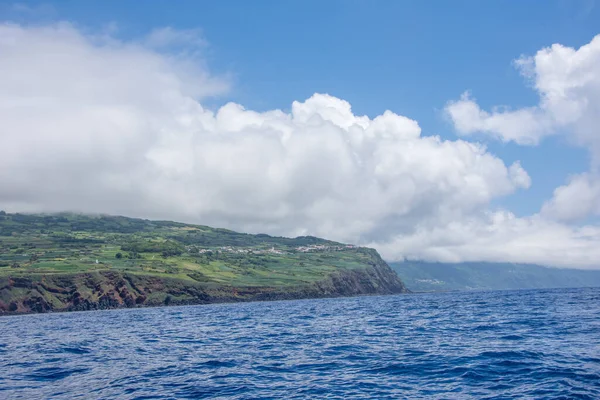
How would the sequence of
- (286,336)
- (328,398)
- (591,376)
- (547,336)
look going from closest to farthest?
1. (328,398)
2. (591,376)
3. (547,336)
4. (286,336)

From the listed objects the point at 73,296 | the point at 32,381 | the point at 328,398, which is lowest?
the point at 73,296

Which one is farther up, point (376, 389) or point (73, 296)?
point (376, 389)

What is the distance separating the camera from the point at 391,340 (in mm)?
46094

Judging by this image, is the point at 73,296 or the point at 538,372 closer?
the point at 538,372

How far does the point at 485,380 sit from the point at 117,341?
143 ft

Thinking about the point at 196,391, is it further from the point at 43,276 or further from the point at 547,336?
the point at 43,276

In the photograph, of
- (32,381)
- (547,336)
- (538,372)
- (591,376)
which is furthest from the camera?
(547,336)

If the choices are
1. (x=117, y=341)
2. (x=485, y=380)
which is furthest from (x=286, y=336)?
(x=485, y=380)

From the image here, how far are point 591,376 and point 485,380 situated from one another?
5.89 meters

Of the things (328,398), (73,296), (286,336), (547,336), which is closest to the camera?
(328,398)

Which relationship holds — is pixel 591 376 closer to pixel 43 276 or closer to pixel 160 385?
pixel 160 385

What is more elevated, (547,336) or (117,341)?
(547,336)

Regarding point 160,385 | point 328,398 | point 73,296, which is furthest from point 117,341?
point 73,296

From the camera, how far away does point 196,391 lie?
1098 inches
